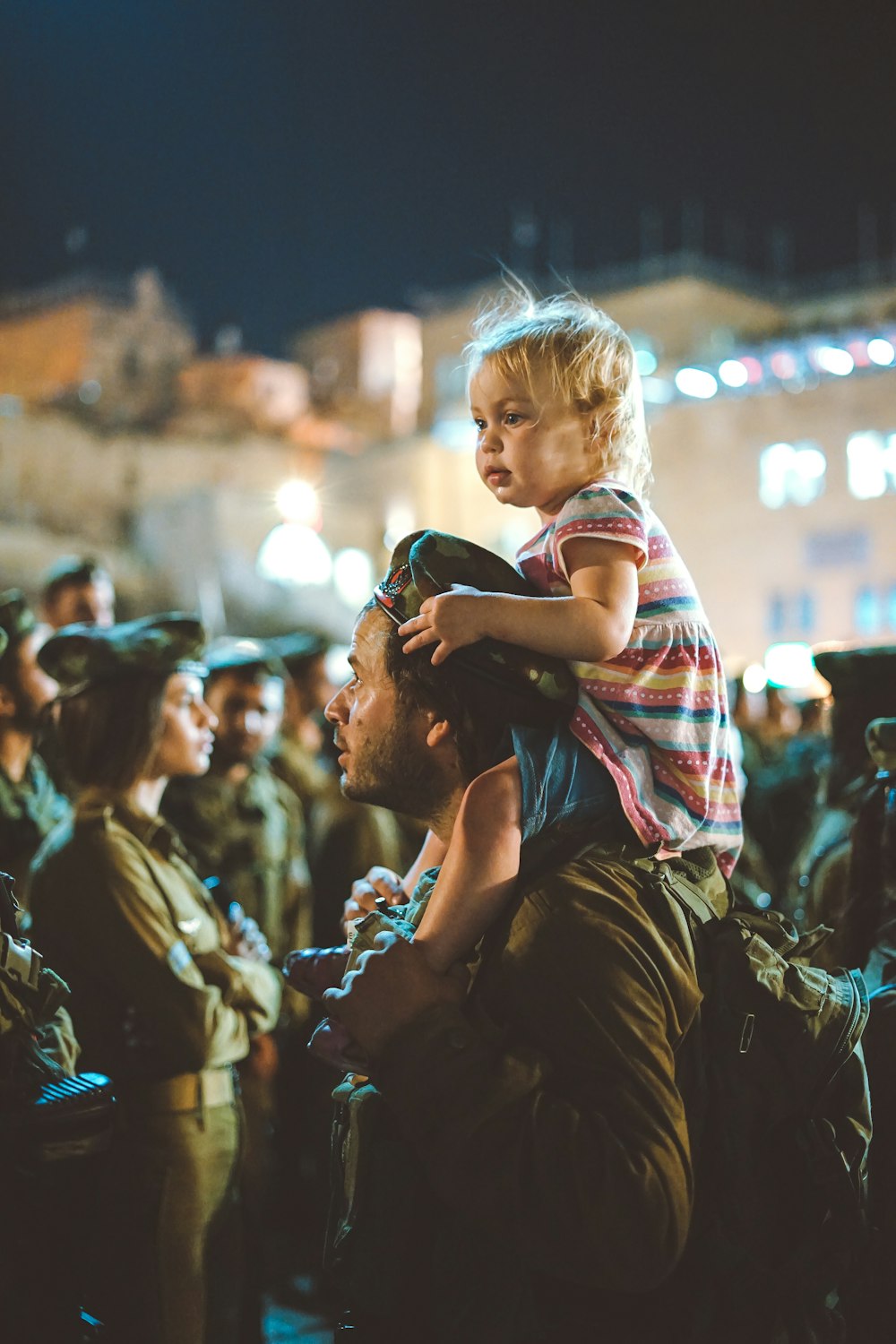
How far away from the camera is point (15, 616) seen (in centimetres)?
527

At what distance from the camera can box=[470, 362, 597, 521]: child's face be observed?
2342 millimetres

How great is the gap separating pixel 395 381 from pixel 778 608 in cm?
2860

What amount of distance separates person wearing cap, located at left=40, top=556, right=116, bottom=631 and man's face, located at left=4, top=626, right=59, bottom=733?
1.26 metres

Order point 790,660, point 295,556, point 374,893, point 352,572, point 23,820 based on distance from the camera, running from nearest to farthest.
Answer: point 374,893 < point 23,820 < point 790,660 < point 295,556 < point 352,572

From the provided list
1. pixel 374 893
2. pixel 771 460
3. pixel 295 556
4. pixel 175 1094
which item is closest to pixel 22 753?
pixel 175 1094

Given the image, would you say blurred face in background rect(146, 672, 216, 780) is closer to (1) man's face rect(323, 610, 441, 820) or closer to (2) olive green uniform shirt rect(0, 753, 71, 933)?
(2) olive green uniform shirt rect(0, 753, 71, 933)

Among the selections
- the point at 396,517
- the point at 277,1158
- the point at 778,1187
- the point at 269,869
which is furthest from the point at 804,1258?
the point at 396,517

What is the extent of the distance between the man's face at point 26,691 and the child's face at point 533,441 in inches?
134

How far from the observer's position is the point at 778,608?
3591 centimetres

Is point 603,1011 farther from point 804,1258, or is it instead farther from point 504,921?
point 804,1258

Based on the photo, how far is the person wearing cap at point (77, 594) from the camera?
678cm

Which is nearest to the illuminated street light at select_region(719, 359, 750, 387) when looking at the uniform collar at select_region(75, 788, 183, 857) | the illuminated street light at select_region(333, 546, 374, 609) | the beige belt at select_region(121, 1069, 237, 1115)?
the uniform collar at select_region(75, 788, 183, 857)

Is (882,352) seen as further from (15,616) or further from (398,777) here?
(398,777)

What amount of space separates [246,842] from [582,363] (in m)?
4.00
